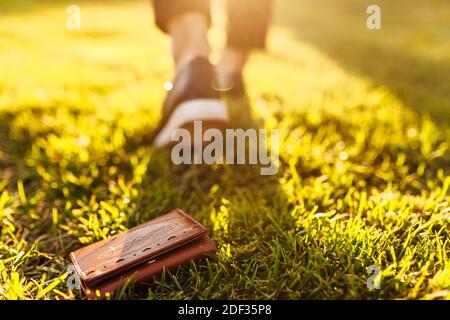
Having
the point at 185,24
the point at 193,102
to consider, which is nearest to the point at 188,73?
the point at 193,102

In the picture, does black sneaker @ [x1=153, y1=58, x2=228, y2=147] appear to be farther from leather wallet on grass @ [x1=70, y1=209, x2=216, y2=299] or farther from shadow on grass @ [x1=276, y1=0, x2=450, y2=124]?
shadow on grass @ [x1=276, y1=0, x2=450, y2=124]

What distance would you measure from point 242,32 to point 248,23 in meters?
0.08

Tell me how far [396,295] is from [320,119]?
1.62 m

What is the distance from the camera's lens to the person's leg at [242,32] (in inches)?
112

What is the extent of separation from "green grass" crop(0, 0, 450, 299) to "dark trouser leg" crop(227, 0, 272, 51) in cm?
43

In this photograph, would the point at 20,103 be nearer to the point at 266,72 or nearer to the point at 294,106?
the point at 294,106

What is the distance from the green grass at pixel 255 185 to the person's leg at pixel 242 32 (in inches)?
12.3

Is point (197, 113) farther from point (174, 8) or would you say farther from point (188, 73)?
point (174, 8)

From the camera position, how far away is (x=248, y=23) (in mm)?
2936

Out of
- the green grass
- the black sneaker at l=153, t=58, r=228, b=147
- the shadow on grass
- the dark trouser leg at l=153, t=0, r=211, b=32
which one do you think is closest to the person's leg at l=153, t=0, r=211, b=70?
the dark trouser leg at l=153, t=0, r=211, b=32

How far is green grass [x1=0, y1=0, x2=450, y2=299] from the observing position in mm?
A: 1350

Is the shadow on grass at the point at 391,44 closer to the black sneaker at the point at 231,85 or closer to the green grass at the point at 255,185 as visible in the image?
the green grass at the point at 255,185

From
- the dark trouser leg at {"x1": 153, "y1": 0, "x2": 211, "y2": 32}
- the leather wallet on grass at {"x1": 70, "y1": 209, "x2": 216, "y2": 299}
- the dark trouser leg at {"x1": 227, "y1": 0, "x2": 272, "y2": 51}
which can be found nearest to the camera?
the leather wallet on grass at {"x1": 70, "y1": 209, "x2": 216, "y2": 299}

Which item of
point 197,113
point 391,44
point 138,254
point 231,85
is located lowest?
point 138,254
